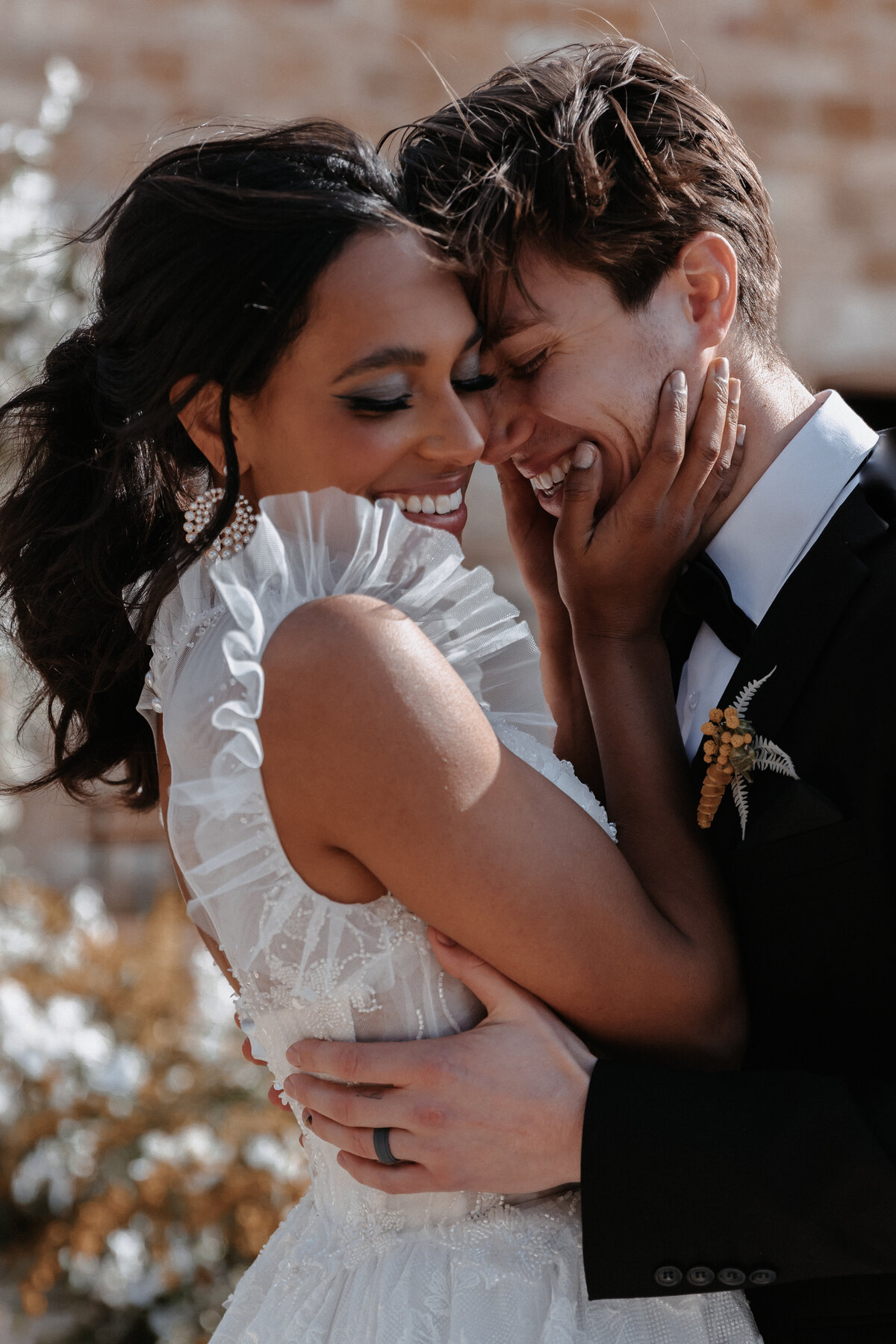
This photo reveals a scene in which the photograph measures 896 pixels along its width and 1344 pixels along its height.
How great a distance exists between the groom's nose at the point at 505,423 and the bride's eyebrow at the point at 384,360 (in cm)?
38

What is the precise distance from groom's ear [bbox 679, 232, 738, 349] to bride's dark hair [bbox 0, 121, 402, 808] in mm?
545

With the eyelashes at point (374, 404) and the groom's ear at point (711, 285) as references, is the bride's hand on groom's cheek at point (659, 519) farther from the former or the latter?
the eyelashes at point (374, 404)

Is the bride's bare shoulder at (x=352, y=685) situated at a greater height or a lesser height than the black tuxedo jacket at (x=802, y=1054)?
greater

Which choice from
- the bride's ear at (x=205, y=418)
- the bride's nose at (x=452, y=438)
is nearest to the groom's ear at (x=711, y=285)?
the bride's nose at (x=452, y=438)

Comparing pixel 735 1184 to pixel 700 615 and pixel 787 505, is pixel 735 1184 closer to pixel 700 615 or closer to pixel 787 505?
pixel 700 615

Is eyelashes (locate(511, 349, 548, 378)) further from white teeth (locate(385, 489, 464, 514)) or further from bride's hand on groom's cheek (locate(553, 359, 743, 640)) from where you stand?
white teeth (locate(385, 489, 464, 514))

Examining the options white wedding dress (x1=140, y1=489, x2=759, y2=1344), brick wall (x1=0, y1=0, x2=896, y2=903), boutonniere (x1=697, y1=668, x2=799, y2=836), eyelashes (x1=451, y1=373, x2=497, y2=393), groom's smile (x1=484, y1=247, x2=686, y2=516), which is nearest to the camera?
white wedding dress (x1=140, y1=489, x2=759, y2=1344)

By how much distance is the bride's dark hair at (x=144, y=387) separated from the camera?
1.87 metres

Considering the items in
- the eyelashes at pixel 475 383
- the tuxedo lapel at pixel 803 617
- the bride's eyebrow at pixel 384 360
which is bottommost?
the tuxedo lapel at pixel 803 617

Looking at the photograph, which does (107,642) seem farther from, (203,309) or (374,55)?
(374,55)

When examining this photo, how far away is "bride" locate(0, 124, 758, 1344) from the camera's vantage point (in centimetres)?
163

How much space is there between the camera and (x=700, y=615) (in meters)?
2.12

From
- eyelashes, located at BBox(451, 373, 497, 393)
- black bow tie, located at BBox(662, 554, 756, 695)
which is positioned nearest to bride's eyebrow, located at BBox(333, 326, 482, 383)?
eyelashes, located at BBox(451, 373, 497, 393)

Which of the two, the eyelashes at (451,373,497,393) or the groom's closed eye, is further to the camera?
the groom's closed eye
